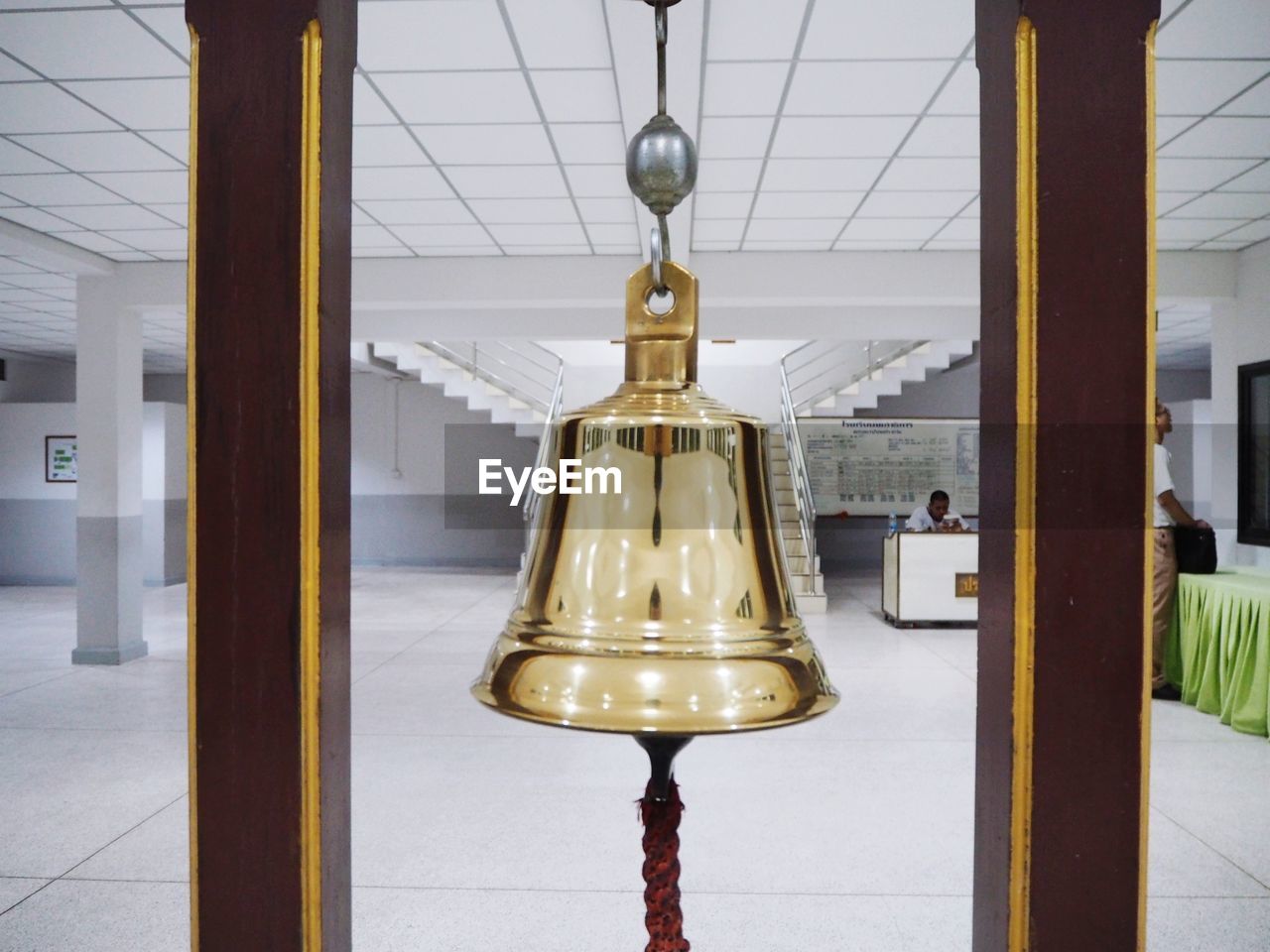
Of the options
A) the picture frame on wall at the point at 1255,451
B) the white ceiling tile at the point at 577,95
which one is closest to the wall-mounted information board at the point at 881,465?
the picture frame on wall at the point at 1255,451

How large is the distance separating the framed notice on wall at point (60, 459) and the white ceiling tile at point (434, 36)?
8.93 m

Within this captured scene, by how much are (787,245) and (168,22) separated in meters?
3.82

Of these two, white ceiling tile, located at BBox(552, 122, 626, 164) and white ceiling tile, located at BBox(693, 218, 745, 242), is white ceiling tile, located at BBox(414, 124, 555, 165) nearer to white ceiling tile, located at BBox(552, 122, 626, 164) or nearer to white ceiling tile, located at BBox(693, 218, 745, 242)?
white ceiling tile, located at BBox(552, 122, 626, 164)

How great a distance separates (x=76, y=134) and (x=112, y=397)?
8.73 ft

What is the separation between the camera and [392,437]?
11.5 m

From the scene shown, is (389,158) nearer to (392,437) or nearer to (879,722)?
(879,722)

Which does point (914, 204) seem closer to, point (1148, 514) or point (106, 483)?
point (1148, 514)

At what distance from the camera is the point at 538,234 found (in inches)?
208

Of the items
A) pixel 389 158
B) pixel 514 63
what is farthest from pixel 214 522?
pixel 389 158

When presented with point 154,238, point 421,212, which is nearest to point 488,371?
point 154,238

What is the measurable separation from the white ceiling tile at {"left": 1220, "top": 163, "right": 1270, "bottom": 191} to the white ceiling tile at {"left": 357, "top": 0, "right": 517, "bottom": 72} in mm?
3707

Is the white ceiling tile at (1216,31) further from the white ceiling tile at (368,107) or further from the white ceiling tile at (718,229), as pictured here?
the white ceiling tile at (368,107)

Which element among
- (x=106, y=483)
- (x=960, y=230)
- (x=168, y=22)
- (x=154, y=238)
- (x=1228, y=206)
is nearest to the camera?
(x=168, y=22)

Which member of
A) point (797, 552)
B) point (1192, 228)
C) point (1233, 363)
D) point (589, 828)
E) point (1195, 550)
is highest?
point (1192, 228)
